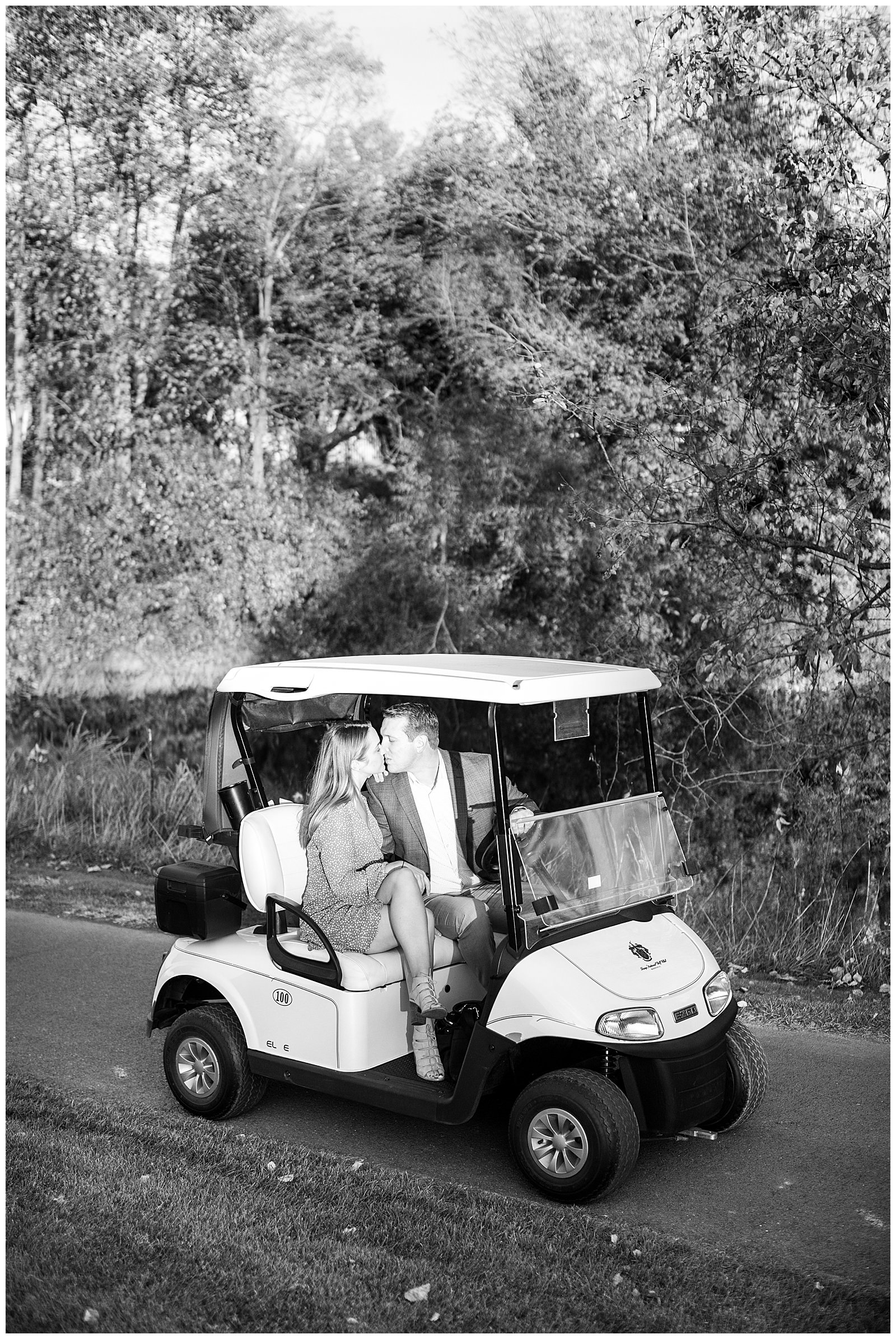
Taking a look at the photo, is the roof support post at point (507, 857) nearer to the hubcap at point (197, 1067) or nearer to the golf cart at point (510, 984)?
the golf cart at point (510, 984)

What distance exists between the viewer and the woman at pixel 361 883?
166 inches

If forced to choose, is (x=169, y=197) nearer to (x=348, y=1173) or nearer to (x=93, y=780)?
(x=93, y=780)

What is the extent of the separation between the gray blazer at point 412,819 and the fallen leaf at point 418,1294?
5.00 ft

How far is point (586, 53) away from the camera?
1168 centimetres

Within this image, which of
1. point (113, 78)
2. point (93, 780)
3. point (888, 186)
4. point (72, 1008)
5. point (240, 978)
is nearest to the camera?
point (240, 978)

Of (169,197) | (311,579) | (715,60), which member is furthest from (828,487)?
(169,197)

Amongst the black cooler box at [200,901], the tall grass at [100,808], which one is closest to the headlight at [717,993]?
the black cooler box at [200,901]

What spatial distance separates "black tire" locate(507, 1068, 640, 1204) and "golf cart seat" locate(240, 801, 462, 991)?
22.8 inches

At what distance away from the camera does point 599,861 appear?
14.2 ft

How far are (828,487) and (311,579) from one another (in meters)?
7.06

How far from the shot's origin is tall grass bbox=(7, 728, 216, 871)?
9.35 m

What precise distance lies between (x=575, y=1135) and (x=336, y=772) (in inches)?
55.1

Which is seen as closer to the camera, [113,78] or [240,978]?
[240,978]

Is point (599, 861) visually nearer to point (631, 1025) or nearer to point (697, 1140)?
point (631, 1025)
